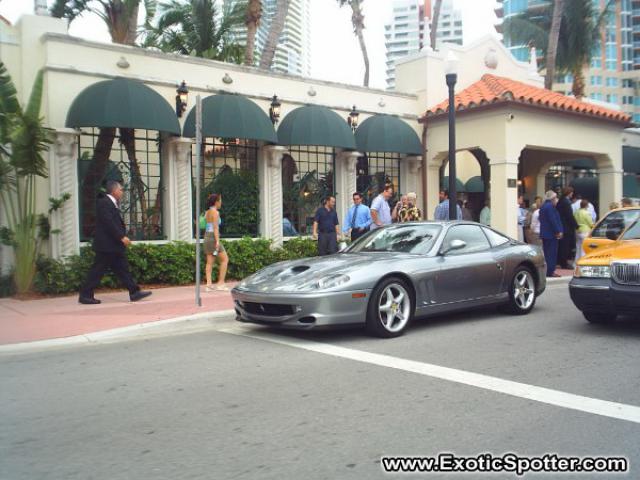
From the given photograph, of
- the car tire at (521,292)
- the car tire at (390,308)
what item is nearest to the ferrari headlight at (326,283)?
the car tire at (390,308)

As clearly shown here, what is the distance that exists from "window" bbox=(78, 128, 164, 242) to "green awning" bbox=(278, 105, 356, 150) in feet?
9.90

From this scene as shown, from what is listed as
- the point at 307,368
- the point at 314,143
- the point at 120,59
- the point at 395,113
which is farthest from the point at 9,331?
the point at 395,113

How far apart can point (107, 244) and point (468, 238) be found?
18.3 ft

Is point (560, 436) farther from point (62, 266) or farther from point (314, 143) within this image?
point (314, 143)

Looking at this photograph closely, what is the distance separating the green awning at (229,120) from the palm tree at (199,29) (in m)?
7.05

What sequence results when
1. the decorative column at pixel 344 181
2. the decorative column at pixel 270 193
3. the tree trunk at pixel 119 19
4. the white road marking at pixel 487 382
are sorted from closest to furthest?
the white road marking at pixel 487 382, the decorative column at pixel 270 193, the tree trunk at pixel 119 19, the decorative column at pixel 344 181

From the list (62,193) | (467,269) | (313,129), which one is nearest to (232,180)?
(313,129)

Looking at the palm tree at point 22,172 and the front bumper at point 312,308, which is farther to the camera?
the palm tree at point 22,172

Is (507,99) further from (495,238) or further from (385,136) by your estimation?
(495,238)

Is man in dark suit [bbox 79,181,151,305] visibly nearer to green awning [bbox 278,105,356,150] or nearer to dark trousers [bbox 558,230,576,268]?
green awning [bbox 278,105,356,150]

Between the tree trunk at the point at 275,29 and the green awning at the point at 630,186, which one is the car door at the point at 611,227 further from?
the green awning at the point at 630,186

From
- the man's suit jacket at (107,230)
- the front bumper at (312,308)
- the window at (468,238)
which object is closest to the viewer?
the front bumper at (312,308)

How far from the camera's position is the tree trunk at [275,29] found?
16422mm

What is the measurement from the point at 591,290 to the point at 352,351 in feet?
9.49
